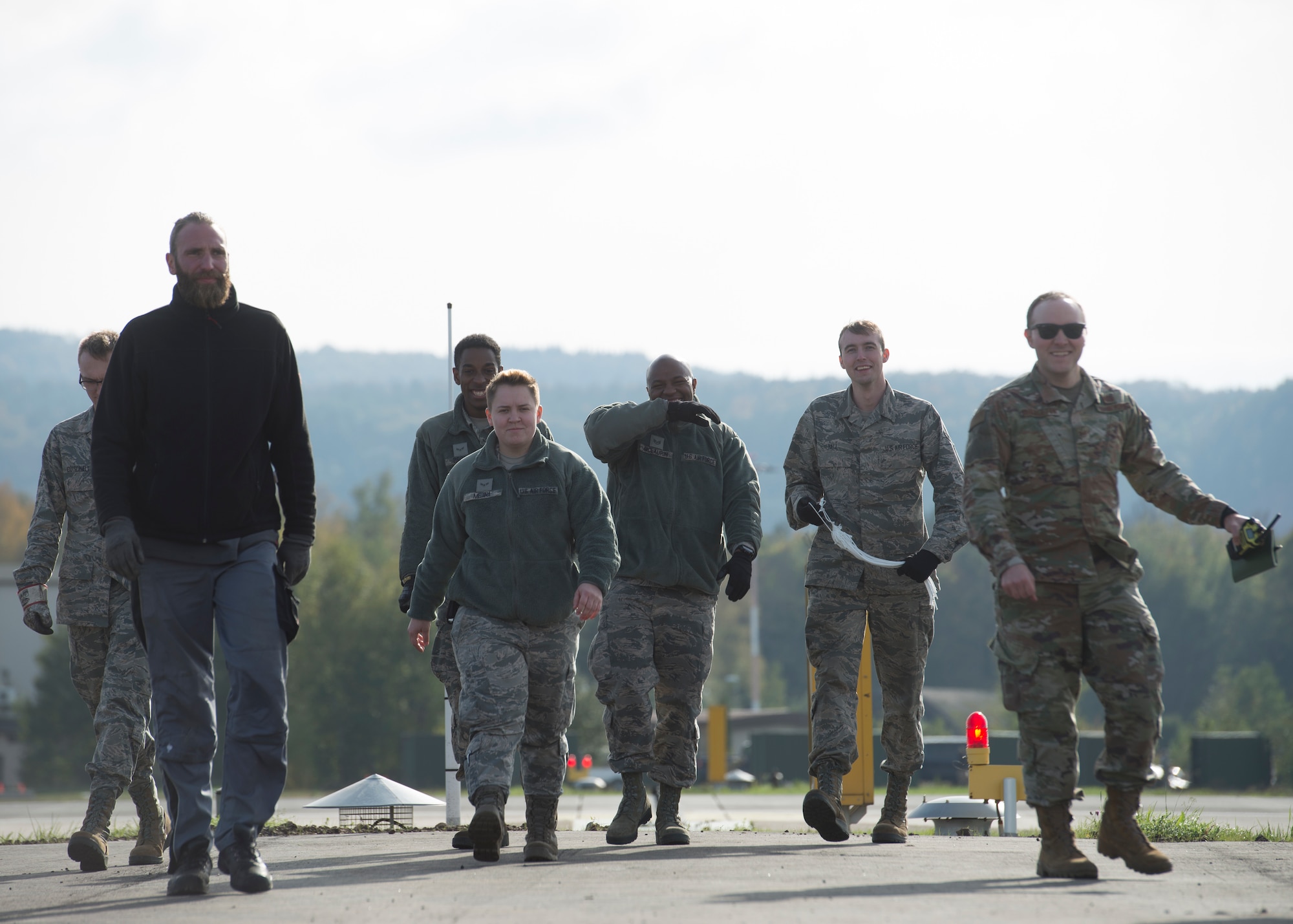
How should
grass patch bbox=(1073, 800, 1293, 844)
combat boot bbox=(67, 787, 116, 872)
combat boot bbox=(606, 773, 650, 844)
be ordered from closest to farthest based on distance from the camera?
combat boot bbox=(67, 787, 116, 872) → combat boot bbox=(606, 773, 650, 844) → grass patch bbox=(1073, 800, 1293, 844)

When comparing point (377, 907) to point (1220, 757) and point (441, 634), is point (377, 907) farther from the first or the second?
point (1220, 757)

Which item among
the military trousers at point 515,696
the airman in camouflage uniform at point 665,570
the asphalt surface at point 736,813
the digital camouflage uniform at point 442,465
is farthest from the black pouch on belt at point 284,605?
the asphalt surface at point 736,813

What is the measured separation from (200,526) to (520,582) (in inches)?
62.7

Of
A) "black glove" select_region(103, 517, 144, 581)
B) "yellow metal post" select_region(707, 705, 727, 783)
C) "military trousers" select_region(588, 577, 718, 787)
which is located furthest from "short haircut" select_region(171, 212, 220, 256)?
"yellow metal post" select_region(707, 705, 727, 783)

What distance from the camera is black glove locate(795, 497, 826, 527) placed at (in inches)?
299

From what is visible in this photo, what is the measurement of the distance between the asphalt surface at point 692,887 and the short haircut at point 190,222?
2.34 meters

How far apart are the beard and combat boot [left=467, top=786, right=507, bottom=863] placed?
2241mm

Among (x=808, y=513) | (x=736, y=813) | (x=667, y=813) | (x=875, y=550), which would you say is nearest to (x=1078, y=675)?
(x=875, y=550)

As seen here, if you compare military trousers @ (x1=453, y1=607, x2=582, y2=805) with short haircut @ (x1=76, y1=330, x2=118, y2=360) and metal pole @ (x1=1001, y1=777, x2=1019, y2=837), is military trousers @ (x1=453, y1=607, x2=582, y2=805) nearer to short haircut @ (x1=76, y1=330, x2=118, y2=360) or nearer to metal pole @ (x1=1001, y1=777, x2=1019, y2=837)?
short haircut @ (x1=76, y1=330, x2=118, y2=360)

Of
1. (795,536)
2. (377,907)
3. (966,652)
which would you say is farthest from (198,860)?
(795,536)

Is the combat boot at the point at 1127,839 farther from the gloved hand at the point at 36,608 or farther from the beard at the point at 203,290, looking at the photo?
the gloved hand at the point at 36,608

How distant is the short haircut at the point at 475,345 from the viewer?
826cm

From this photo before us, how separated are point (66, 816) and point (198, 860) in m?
16.3

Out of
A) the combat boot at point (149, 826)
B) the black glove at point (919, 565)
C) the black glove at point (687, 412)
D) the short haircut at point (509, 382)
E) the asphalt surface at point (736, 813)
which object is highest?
the short haircut at point (509, 382)
